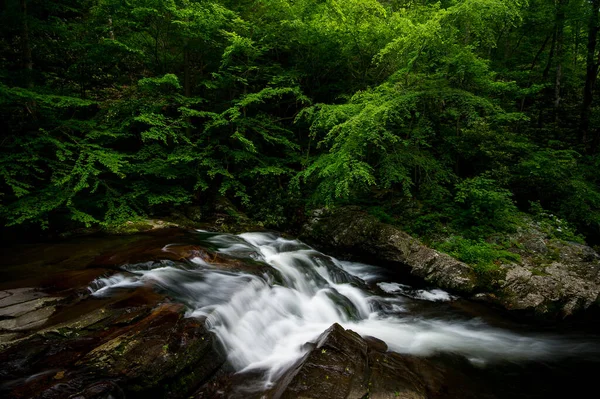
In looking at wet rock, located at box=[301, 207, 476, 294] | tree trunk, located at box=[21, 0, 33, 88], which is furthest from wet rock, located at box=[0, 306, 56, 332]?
wet rock, located at box=[301, 207, 476, 294]

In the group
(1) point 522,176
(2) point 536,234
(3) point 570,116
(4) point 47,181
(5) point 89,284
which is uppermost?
(3) point 570,116

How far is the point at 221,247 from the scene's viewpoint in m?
7.94

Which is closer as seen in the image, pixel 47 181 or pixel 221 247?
pixel 221 247

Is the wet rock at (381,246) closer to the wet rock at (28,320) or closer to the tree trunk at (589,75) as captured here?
the wet rock at (28,320)

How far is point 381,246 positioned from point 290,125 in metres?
6.69

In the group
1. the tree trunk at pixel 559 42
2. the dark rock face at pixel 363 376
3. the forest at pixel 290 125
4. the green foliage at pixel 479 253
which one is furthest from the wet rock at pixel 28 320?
the tree trunk at pixel 559 42

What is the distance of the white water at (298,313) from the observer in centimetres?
497

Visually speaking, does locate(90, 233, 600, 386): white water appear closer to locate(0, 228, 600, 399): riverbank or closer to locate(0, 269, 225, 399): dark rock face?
locate(0, 228, 600, 399): riverbank

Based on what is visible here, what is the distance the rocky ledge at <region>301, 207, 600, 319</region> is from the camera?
23.0 feet

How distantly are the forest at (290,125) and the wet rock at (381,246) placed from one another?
0.54 meters

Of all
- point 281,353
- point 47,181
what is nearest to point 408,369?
point 281,353

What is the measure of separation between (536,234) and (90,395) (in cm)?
1048

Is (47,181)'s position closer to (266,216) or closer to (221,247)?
(221,247)

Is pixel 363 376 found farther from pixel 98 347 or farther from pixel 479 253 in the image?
pixel 479 253
